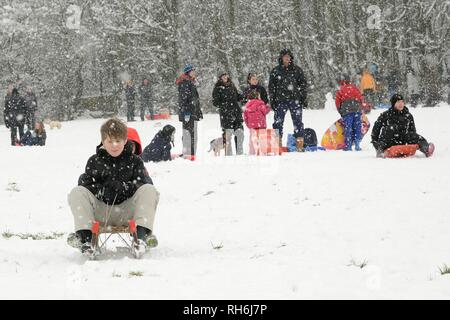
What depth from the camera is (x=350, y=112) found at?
14.2 m

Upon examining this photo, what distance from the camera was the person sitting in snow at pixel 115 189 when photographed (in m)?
5.61

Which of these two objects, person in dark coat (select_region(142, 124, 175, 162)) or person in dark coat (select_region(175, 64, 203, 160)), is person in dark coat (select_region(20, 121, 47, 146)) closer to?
person in dark coat (select_region(175, 64, 203, 160))

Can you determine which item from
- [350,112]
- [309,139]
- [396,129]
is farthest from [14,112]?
[396,129]

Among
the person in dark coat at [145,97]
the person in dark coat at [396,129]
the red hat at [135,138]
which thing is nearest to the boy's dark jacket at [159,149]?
the person in dark coat at [396,129]

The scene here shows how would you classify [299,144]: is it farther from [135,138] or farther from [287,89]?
[135,138]

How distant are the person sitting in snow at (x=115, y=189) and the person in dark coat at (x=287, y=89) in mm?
7828

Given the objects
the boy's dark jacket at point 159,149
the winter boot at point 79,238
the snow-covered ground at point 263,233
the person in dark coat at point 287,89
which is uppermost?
the person in dark coat at point 287,89

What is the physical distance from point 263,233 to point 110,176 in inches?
69.8

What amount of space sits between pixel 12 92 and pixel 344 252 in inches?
712

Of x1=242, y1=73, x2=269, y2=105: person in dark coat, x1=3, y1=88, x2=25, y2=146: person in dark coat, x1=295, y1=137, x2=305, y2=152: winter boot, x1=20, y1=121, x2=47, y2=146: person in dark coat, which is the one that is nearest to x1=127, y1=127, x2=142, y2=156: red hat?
x1=295, y1=137, x2=305, y2=152: winter boot

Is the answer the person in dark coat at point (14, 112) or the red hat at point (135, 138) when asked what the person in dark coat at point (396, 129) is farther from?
the person in dark coat at point (14, 112)

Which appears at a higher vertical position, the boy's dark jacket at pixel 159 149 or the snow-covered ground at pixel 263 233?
the boy's dark jacket at pixel 159 149

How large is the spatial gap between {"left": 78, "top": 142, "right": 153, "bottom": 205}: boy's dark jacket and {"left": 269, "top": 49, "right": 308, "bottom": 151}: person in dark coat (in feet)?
25.9

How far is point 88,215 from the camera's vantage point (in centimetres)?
557
